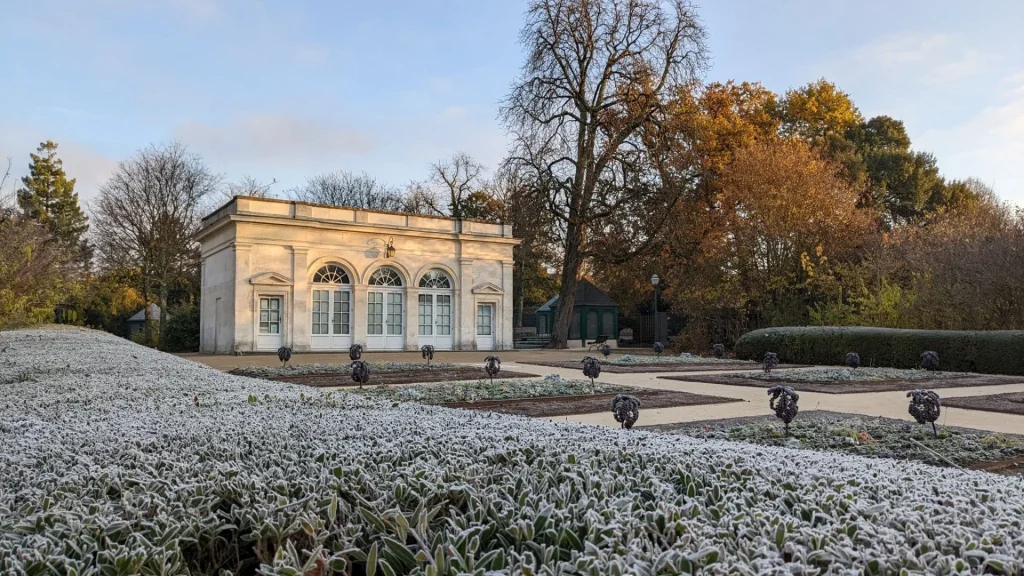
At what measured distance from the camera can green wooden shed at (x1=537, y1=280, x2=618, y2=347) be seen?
107 feet

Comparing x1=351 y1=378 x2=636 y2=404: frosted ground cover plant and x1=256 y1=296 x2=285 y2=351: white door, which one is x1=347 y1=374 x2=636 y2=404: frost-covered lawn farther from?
x1=256 y1=296 x2=285 y2=351: white door

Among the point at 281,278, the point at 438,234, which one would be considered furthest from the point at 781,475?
the point at 438,234

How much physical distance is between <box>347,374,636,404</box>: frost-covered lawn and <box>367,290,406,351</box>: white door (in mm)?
13971

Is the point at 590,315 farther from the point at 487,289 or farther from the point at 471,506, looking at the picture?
the point at 471,506

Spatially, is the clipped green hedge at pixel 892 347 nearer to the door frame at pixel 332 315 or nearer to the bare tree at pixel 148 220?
the door frame at pixel 332 315

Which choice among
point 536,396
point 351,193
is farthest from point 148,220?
point 536,396

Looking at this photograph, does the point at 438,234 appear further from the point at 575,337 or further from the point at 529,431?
the point at 529,431

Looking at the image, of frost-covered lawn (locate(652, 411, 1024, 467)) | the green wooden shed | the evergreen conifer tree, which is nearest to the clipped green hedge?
frost-covered lawn (locate(652, 411, 1024, 467))

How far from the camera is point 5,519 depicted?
2244mm

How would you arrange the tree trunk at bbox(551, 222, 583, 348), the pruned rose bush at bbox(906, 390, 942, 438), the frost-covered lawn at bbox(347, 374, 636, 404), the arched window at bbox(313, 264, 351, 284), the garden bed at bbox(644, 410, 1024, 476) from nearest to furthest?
the garden bed at bbox(644, 410, 1024, 476)
the pruned rose bush at bbox(906, 390, 942, 438)
the frost-covered lawn at bbox(347, 374, 636, 404)
the arched window at bbox(313, 264, 351, 284)
the tree trunk at bbox(551, 222, 583, 348)

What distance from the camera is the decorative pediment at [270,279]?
22.9 metres

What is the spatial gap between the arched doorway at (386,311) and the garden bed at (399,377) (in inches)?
428

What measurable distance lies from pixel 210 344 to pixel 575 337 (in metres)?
15.6

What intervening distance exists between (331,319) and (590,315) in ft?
41.9
